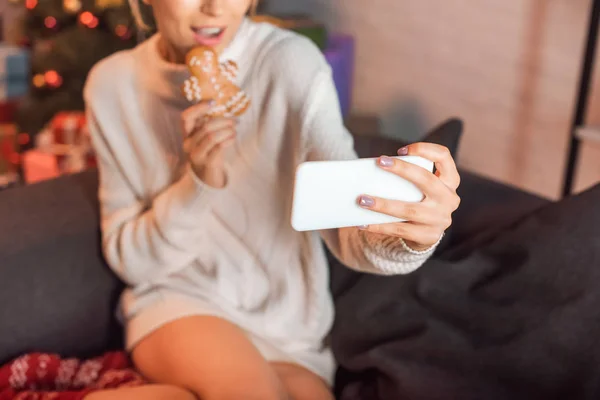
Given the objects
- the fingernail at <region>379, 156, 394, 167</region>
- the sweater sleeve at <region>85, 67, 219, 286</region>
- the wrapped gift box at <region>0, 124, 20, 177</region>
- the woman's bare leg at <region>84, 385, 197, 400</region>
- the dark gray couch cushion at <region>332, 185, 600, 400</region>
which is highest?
the fingernail at <region>379, 156, 394, 167</region>

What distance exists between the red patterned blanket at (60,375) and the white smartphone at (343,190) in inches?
18.6

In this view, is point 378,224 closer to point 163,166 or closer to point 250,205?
point 250,205

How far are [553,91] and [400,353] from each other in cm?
89

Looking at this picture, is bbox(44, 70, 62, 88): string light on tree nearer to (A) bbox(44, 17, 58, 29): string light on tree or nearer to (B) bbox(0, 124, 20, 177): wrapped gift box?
(A) bbox(44, 17, 58, 29): string light on tree

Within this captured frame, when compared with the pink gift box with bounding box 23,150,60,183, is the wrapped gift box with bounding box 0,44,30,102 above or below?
above

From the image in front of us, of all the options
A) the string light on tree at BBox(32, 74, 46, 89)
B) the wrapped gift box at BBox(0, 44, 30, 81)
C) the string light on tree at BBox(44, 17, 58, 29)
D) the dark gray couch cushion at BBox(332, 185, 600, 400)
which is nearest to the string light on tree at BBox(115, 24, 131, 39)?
the string light on tree at BBox(44, 17, 58, 29)

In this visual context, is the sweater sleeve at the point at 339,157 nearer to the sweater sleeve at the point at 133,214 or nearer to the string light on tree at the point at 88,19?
the sweater sleeve at the point at 133,214

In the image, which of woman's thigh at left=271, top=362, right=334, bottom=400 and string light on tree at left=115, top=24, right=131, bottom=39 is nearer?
woman's thigh at left=271, top=362, right=334, bottom=400

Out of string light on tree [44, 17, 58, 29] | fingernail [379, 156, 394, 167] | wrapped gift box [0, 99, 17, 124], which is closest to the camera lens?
fingernail [379, 156, 394, 167]

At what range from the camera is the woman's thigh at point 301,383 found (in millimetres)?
911

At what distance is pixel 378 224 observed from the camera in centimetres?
67

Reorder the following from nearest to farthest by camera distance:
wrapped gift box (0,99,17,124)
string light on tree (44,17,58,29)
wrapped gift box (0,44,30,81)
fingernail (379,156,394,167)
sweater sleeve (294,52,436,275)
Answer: fingernail (379,156,394,167) → sweater sleeve (294,52,436,275) → string light on tree (44,17,58,29) → wrapped gift box (0,44,30,81) → wrapped gift box (0,99,17,124)

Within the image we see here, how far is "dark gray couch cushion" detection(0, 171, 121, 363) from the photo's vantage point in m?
0.96

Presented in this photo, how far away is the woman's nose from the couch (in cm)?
38
